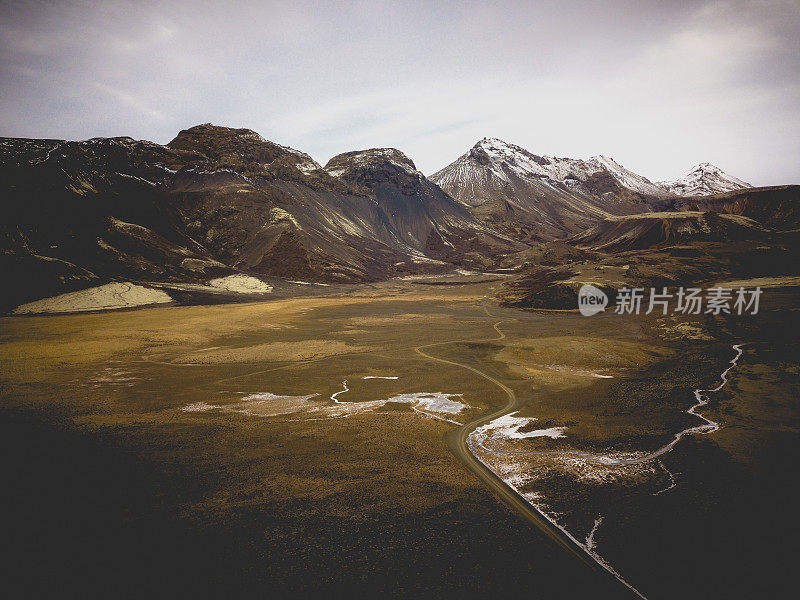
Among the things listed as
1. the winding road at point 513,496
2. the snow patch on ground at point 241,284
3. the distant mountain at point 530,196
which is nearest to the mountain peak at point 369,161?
the distant mountain at point 530,196

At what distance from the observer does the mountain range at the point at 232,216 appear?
39.6 meters

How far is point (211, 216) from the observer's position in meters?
69.4

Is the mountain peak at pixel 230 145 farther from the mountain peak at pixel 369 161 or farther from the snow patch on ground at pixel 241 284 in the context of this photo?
the snow patch on ground at pixel 241 284

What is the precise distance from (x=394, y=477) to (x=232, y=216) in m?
73.4

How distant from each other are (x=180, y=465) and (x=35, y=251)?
43.7 meters

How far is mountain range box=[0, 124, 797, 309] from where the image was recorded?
39.6 meters

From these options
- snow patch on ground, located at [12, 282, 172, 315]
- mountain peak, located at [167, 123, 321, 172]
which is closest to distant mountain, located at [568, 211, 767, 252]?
snow patch on ground, located at [12, 282, 172, 315]

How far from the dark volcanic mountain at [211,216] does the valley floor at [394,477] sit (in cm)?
3017

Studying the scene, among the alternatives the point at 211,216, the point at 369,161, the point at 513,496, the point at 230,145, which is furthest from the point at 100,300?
the point at 369,161

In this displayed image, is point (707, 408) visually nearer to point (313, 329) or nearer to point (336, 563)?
point (336, 563)

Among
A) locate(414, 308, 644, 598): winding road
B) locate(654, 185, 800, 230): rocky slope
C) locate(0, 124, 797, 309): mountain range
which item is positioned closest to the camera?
locate(414, 308, 644, 598): winding road

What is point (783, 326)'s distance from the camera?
20.2 meters

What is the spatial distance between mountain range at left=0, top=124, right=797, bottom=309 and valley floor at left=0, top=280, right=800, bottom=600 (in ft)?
103

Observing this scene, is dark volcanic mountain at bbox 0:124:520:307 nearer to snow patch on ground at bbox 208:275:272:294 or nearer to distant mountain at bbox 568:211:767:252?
snow patch on ground at bbox 208:275:272:294
